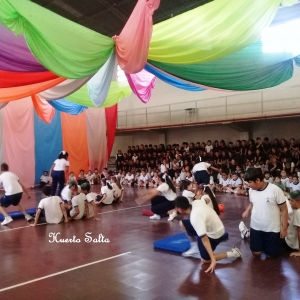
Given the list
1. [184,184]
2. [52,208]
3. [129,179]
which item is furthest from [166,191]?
[129,179]

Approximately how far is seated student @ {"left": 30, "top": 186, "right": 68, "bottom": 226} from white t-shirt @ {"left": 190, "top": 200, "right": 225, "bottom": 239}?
335 centimetres

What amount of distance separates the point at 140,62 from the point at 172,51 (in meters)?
0.60

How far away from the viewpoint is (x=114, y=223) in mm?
6320

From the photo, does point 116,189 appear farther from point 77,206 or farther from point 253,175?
point 253,175

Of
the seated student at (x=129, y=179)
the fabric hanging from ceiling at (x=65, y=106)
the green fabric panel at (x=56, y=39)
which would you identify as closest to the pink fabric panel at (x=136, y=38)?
the green fabric panel at (x=56, y=39)

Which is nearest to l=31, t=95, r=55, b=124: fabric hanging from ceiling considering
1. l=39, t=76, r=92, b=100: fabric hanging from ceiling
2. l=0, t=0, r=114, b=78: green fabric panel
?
l=39, t=76, r=92, b=100: fabric hanging from ceiling

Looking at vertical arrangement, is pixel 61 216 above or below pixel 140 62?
below

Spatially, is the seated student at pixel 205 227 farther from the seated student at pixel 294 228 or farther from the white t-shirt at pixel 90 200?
the white t-shirt at pixel 90 200

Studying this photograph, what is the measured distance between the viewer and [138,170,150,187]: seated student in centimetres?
1296

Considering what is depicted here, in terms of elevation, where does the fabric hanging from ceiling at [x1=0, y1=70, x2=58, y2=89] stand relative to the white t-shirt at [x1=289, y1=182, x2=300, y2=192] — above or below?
above

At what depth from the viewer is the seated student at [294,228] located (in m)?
4.05

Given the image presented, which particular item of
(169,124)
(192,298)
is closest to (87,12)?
(169,124)

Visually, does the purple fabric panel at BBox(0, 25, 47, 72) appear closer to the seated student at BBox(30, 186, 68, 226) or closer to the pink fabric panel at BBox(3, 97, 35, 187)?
the seated student at BBox(30, 186, 68, 226)

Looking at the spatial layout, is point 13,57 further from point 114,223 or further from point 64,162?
point 64,162
